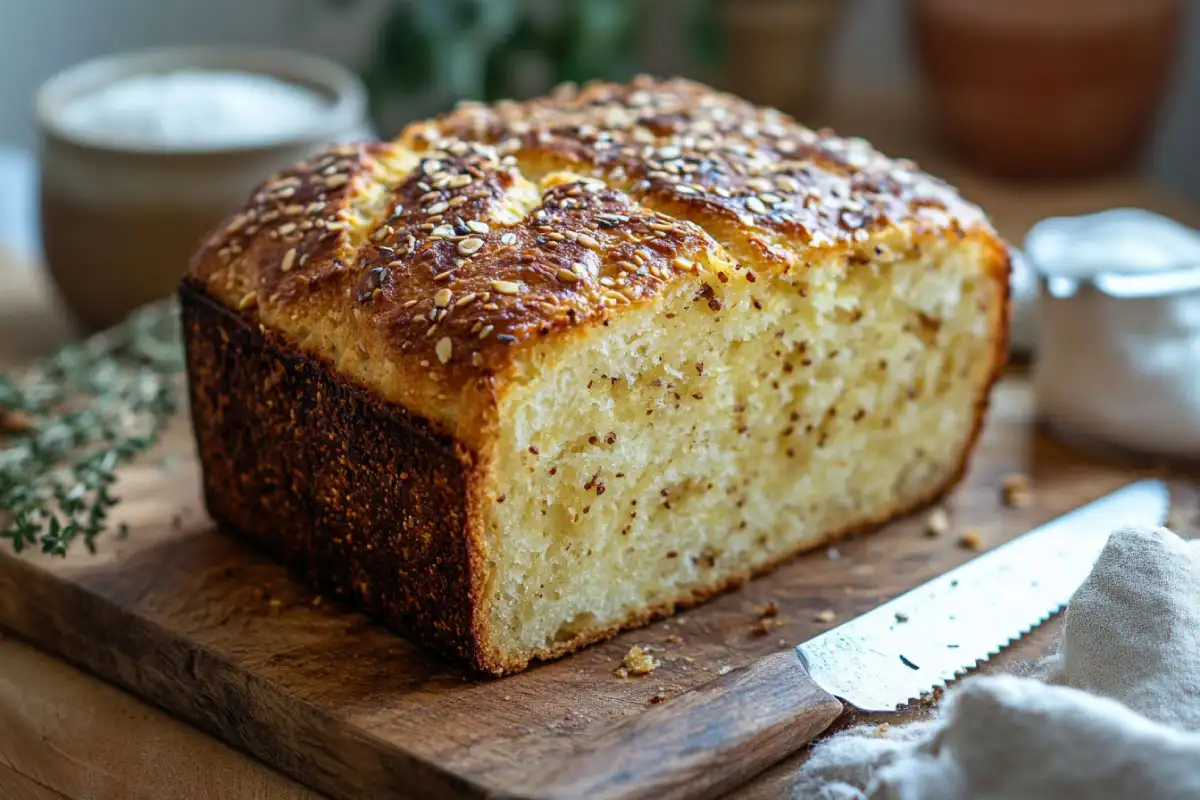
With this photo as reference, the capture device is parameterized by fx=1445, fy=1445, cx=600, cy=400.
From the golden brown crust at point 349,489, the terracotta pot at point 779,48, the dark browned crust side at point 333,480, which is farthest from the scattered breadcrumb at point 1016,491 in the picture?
the terracotta pot at point 779,48

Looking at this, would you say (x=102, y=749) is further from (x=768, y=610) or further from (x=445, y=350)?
(x=768, y=610)

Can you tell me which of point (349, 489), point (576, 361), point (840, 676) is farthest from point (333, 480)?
point (840, 676)

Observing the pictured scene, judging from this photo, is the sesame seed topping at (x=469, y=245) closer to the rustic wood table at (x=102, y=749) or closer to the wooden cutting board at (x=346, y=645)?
the wooden cutting board at (x=346, y=645)

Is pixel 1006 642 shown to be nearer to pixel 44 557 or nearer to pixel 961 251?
pixel 961 251

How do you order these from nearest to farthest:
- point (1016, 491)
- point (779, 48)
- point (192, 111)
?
1. point (1016, 491)
2. point (192, 111)
3. point (779, 48)

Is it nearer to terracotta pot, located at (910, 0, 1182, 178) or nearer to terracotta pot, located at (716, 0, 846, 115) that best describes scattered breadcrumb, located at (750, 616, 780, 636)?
terracotta pot, located at (910, 0, 1182, 178)

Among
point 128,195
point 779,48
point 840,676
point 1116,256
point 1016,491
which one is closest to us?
point 840,676
